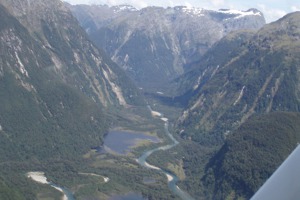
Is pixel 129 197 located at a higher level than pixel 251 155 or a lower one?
lower

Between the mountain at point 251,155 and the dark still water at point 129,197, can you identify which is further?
the mountain at point 251,155

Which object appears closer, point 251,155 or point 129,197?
point 129,197

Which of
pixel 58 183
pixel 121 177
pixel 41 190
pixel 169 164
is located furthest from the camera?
pixel 169 164

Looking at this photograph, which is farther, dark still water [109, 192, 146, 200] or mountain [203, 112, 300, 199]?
mountain [203, 112, 300, 199]

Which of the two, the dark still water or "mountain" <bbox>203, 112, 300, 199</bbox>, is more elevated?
"mountain" <bbox>203, 112, 300, 199</bbox>

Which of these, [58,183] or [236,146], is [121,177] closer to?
[58,183]

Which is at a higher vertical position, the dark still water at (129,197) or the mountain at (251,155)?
the mountain at (251,155)

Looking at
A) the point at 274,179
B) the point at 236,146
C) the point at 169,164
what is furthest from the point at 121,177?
the point at 274,179

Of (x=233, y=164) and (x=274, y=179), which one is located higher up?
(x=274, y=179)
